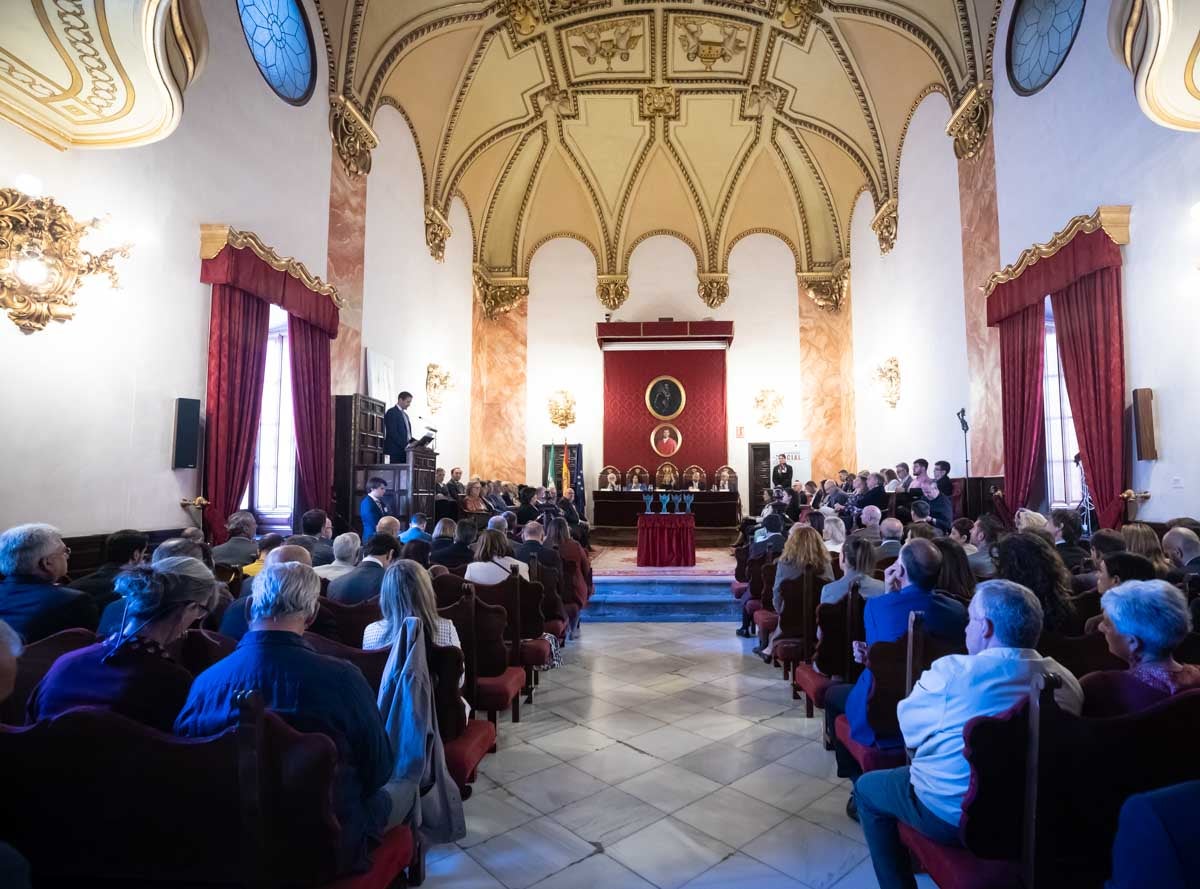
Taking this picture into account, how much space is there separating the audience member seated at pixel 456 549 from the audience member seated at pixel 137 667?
10.0 ft

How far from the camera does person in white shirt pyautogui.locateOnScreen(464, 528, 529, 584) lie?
425 centimetres

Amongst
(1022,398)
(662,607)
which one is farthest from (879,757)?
(1022,398)

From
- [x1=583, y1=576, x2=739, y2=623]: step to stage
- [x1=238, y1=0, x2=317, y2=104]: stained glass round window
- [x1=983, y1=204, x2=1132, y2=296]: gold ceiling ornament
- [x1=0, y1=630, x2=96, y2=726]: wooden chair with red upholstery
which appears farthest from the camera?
[x1=583, y1=576, x2=739, y2=623]: step to stage

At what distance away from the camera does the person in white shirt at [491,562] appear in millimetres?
4250

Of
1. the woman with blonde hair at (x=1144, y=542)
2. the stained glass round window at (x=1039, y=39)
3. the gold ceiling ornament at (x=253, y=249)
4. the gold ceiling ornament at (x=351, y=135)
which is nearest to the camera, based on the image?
the woman with blonde hair at (x=1144, y=542)

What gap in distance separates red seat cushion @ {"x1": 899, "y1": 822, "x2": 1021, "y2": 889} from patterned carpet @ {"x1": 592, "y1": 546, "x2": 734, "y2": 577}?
6.97 metres

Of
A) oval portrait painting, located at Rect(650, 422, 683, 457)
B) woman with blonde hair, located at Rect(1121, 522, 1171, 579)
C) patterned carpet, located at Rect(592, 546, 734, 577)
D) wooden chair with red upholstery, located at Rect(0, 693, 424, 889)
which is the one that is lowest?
patterned carpet, located at Rect(592, 546, 734, 577)

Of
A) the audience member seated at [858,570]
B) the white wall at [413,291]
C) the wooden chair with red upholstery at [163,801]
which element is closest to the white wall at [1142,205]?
the audience member seated at [858,570]

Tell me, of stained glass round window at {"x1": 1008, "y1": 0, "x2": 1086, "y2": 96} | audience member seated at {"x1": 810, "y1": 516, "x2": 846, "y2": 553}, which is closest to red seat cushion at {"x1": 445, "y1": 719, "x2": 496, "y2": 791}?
audience member seated at {"x1": 810, "y1": 516, "x2": 846, "y2": 553}

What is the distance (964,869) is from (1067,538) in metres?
3.33

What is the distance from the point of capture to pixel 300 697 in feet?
5.57

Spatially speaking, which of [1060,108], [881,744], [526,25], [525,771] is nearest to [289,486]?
[525,771]

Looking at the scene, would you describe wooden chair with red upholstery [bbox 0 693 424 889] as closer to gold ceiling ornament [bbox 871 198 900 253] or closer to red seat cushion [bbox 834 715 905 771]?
red seat cushion [bbox 834 715 905 771]

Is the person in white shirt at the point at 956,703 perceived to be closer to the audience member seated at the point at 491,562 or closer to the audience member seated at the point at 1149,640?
the audience member seated at the point at 1149,640
